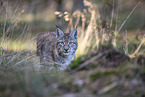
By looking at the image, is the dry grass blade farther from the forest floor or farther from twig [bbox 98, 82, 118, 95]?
twig [bbox 98, 82, 118, 95]

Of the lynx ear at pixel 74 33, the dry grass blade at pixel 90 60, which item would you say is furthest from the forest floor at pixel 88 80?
the lynx ear at pixel 74 33

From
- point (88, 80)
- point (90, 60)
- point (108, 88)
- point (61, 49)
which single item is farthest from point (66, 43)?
point (108, 88)

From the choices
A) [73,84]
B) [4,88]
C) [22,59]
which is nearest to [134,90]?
[73,84]

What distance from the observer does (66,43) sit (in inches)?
223

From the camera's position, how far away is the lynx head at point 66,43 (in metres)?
5.58

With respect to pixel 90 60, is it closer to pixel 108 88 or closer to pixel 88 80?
pixel 88 80

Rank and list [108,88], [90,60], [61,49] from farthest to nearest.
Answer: [61,49], [90,60], [108,88]

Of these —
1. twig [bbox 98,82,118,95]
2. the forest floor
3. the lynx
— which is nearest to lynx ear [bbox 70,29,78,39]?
the lynx

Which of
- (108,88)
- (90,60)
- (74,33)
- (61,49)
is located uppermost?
(74,33)

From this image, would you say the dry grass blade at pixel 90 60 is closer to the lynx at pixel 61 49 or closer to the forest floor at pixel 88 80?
the forest floor at pixel 88 80

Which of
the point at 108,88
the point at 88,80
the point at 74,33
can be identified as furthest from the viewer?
the point at 74,33

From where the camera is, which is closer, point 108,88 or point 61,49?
point 108,88

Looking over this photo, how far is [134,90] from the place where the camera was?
2906mm

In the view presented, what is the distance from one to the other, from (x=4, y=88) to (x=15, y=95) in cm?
28
